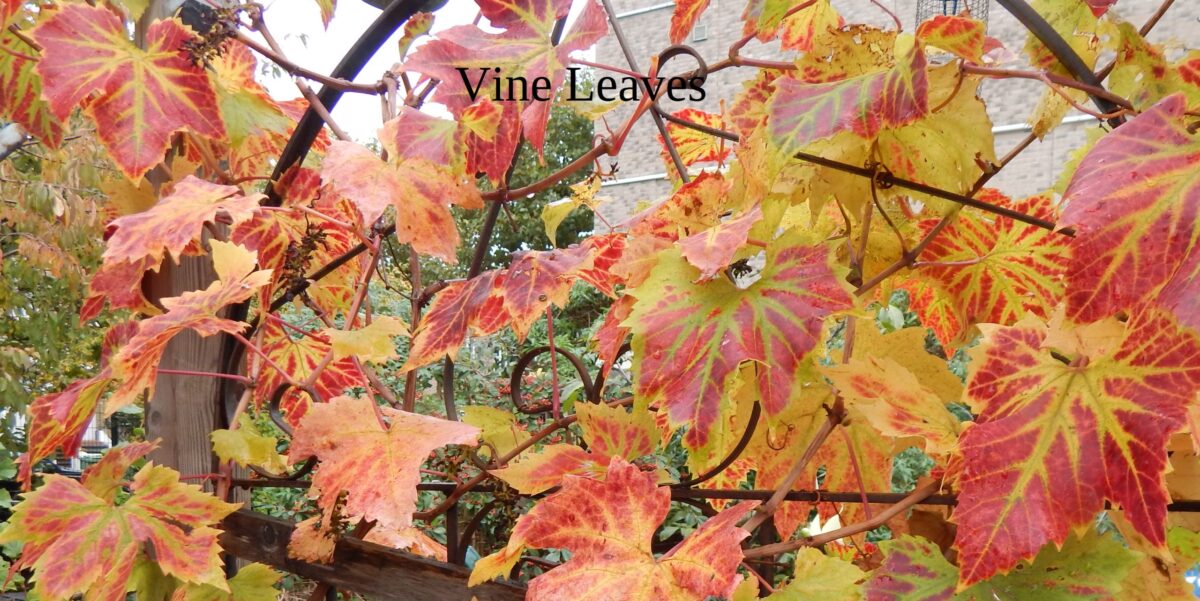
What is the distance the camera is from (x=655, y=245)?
0.46 m

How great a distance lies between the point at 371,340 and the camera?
18.4 inches

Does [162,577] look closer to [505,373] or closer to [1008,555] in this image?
[1008,555]

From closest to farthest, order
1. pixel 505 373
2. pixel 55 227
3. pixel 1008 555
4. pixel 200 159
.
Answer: pixel 1008 555
pixel 200 159
pixel 505 373
pixel 55 227

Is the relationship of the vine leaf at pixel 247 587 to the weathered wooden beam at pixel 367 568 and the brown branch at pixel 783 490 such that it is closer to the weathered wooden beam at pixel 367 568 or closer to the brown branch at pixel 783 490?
the weathered wooden beam at pixel 367 568

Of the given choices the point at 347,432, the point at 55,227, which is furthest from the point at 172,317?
the point at 55,227

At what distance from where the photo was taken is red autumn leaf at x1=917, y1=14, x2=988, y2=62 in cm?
46

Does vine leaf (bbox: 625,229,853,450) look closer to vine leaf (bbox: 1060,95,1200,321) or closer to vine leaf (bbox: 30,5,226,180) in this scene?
vine leaf (bbox: 1060,95,1200,321)

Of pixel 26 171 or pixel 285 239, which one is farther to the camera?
pixel 26 171

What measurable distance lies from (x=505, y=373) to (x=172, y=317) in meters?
2.79

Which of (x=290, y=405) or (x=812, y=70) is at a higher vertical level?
(x=812, y=70)

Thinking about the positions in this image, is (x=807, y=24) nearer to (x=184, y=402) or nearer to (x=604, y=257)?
(x=604, y=257)

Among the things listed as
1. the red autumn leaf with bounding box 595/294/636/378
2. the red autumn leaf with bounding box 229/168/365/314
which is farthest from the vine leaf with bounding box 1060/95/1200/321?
the red autumn leaf with bounding box 229/168/365/314

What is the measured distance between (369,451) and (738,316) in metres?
0.21

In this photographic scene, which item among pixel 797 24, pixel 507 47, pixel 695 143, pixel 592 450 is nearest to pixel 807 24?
pixel 797 24
